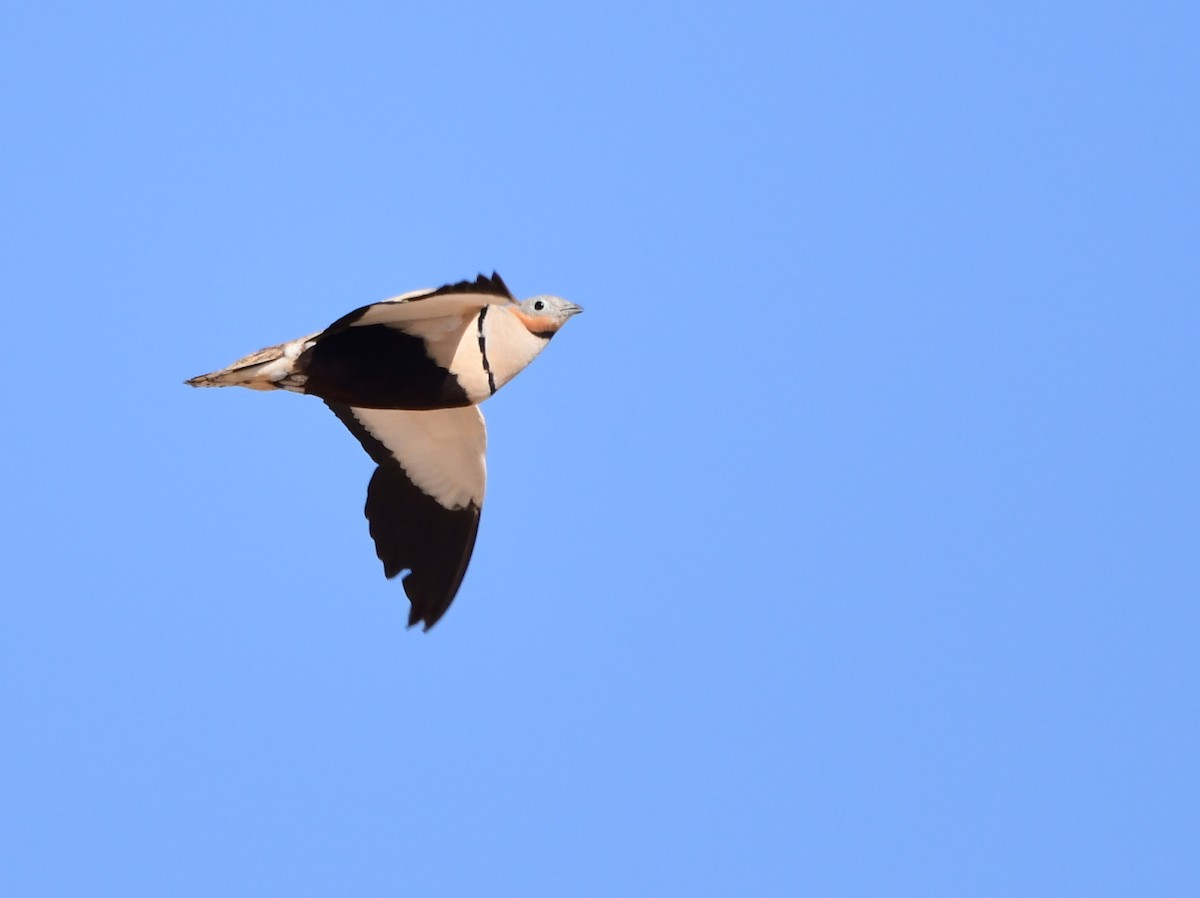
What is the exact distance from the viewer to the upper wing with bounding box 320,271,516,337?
12655 mm

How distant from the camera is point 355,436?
15867mm

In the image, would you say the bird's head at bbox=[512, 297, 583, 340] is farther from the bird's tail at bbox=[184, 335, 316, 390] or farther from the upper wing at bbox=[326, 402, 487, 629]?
the bird's tail at bbox=[184, 335, 316, 390]

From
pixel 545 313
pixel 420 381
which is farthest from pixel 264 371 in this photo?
pixel 545 313

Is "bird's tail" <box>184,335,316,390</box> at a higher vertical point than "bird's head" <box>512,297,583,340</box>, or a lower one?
lower

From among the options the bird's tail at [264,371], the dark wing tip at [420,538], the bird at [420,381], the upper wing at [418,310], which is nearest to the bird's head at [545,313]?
the bird at [420,381]

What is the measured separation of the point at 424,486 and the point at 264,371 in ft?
7.98

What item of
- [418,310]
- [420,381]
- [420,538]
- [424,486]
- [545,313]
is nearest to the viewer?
[418,310]

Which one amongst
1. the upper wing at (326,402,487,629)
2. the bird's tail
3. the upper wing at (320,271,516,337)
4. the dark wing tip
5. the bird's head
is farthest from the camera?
the upper wing at (326,402,487,629)

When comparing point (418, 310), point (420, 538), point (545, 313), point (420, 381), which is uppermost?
point (545, 313)

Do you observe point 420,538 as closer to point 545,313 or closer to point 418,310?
point 545,313

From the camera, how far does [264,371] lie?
1374 cm

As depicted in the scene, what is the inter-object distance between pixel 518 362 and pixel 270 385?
1889 millimetres

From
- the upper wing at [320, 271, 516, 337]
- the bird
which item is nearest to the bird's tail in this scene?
the bird

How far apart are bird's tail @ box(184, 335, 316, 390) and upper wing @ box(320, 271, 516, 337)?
0.98ft
